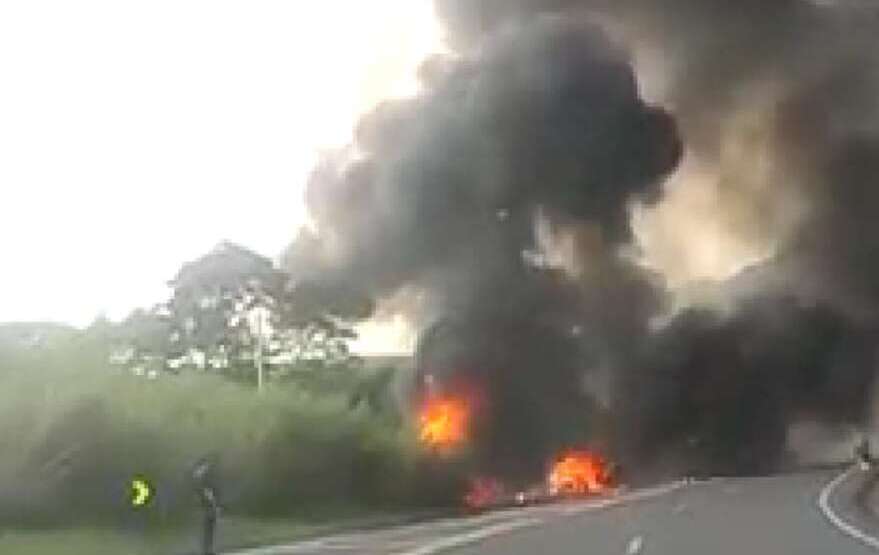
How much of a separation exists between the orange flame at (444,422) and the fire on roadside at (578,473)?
5.49 m

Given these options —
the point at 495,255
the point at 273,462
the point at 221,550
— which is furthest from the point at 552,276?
the point at 221,550

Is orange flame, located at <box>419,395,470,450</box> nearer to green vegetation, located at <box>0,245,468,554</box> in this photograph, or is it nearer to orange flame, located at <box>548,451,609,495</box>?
green vegetation, located at <box>0,245,468,554</box>

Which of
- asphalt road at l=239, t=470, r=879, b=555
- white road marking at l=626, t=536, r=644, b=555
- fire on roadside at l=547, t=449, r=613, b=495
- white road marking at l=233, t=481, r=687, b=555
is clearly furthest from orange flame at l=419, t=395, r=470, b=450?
white road marking at l=626, t=536, r=644, b=555

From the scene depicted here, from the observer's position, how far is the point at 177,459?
38.0 metres

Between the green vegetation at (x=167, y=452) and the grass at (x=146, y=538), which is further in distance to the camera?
the green vegetation at (x=167, y=452)

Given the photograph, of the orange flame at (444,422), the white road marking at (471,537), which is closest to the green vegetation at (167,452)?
the orange flame at (444,422)

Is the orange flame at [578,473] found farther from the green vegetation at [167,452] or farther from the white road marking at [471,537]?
the white road marking at [471,537]

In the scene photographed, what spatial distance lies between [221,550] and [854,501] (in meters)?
18.0

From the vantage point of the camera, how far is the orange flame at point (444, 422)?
56025 millimetres

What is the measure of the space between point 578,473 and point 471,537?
4023 cm

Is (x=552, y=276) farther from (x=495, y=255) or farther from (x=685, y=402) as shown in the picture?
(x=685, y=402)

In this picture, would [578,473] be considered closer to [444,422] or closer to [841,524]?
[444,422]

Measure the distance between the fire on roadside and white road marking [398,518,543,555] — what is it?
103 ft

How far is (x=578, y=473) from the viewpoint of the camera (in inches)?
2613
